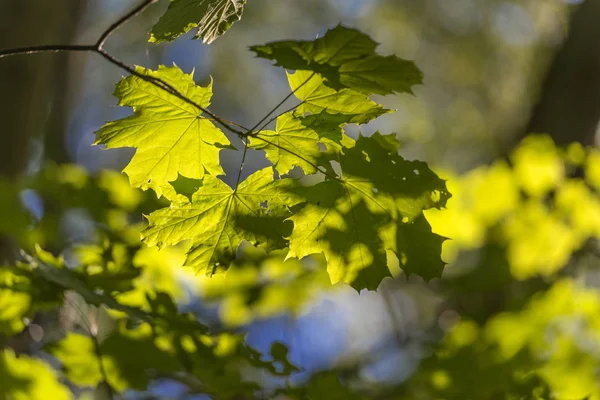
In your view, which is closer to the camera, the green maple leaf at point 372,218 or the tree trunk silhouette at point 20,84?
the green maple leaf at point 372,218

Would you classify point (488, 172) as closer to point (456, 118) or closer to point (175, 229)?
point (175, 229)

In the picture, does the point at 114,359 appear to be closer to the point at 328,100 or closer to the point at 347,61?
the point at 328,100

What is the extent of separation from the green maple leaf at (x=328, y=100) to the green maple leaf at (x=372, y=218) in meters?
0.09

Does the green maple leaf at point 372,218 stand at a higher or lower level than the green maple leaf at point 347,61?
lower

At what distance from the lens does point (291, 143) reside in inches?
43.8

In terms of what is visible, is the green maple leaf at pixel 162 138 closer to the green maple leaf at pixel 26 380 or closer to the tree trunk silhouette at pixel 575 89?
the green maple leaf at pixel 26 380

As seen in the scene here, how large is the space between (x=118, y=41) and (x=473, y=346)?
657 centimetres

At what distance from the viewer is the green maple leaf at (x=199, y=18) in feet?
3.17

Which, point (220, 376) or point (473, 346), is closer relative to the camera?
point (220, 376)

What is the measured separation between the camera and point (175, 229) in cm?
115

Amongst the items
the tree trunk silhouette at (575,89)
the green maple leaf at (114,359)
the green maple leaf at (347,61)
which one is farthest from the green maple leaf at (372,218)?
the tree trunk silhouette at (575,89)

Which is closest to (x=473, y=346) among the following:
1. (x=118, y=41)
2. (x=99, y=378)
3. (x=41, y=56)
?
(x=99, y=378)

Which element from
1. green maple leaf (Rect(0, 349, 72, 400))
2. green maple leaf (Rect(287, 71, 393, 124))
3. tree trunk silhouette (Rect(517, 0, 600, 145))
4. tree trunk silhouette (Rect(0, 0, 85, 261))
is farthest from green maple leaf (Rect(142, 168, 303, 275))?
tree trunk silhouette (Rect(517, 0, 600, 145))

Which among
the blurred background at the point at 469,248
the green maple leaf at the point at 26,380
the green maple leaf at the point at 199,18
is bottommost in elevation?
the green maple leaf at the point at 26,380
